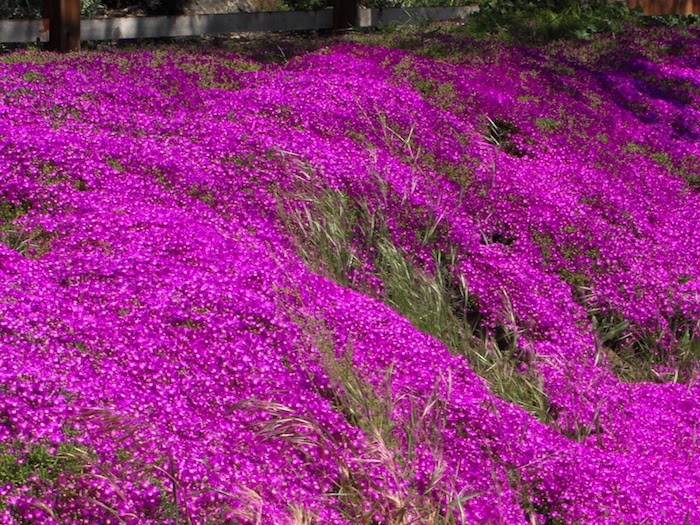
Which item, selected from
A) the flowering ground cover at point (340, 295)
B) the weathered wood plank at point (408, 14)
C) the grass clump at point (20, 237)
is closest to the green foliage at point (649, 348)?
the flowering ground cover at point (340, 295)

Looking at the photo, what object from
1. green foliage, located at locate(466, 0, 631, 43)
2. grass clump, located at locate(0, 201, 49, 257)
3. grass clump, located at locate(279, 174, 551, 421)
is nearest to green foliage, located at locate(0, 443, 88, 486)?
grass clump, located at locate(0, 201, 49, 257)

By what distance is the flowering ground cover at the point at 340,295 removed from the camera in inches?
172

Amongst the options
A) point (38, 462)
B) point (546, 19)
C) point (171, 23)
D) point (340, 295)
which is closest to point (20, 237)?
point (340, 295)

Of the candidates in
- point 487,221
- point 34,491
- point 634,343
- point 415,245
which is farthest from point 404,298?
point 34,491

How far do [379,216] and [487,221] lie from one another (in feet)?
2.84

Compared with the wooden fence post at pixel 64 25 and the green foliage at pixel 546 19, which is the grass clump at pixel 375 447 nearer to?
the wooden fence post at pixel 64 25

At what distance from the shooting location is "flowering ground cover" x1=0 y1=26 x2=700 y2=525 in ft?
14.3

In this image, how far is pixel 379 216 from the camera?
7.11m

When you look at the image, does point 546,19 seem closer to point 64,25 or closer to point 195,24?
point 195,24

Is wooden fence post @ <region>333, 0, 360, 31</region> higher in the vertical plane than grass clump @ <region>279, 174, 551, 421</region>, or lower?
higher

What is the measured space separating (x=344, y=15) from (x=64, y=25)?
4.07 metres

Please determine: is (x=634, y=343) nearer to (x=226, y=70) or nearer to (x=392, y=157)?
(x=392, y=157)

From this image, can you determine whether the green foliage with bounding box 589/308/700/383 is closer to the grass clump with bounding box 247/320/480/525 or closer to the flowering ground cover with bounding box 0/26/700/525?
the flowering ground cover with bounding box 0/26/700/525

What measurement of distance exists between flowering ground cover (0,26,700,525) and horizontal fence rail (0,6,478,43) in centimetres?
213
